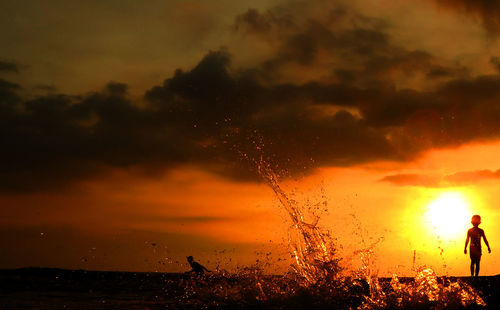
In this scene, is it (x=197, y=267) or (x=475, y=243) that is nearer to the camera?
(x=475, y=243)

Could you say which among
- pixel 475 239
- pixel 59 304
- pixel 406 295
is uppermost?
pixel 475 239

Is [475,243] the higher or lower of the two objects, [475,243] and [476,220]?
the lower

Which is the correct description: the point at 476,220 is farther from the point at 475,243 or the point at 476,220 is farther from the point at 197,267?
the point at 197,267

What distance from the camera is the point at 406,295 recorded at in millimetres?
13445

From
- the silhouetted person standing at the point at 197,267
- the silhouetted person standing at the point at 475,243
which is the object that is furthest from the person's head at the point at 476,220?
the silhouetted person standing at the point at 197,267

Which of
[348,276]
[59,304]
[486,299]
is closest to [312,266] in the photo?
[348,276]

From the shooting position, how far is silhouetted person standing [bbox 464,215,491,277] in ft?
61.1

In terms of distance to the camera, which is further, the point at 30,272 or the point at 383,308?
the point at 30,272

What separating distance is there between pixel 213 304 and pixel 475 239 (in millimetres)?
9980

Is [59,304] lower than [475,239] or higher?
lower

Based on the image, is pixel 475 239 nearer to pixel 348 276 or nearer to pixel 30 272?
pixel 348 276

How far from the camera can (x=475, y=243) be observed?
1861 centimetres

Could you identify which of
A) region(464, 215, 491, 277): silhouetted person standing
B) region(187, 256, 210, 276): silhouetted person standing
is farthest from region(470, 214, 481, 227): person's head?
region(187, 256, 210, 276): silhouetted person standing

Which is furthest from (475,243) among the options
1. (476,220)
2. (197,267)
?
(197,267)
